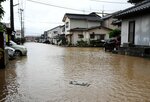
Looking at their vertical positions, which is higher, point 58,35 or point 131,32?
point 58,35

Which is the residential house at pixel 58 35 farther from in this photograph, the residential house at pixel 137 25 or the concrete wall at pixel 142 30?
the concrete wall at pixel 142 30

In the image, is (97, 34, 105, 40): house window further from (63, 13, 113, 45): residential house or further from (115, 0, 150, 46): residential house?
(115, 0, 150, 46): residential house

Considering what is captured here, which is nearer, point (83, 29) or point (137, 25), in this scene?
point (137, 25)

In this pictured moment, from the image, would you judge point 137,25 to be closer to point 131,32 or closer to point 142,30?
point 142,30

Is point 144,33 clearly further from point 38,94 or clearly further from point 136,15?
point 38,94

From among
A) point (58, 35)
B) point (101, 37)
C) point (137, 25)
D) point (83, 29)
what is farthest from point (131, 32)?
point (58, 35)

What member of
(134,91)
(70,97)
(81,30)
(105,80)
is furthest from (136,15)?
(81,30)

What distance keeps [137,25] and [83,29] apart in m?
27.7

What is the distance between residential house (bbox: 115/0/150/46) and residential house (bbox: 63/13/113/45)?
71.2ft

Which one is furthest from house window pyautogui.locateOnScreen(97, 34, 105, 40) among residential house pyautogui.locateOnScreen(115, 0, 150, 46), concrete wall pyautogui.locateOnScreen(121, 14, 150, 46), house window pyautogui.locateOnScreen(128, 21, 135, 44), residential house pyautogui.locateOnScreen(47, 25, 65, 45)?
concrete wall pyautogui.locateOnScreen(121, 14, 150, 46)

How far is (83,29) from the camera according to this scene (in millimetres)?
47031

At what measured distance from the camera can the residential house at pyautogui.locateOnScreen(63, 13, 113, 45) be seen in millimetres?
44531

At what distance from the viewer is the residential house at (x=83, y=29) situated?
146 ft

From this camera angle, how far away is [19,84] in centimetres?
794
